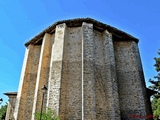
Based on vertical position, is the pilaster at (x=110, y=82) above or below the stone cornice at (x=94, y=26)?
below

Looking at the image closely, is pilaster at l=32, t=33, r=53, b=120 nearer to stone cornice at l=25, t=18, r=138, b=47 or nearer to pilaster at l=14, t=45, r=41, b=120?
stone cornice at l=25, t=18, r=138, b=47

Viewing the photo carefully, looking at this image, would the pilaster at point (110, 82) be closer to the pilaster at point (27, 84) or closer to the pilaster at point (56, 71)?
the pilaster at point (56, 71)

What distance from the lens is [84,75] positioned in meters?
12.5

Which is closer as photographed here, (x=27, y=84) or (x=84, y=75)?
(x=84, y=75)

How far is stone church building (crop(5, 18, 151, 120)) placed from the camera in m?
12.0

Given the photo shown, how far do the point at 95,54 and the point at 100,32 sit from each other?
2.61 metres

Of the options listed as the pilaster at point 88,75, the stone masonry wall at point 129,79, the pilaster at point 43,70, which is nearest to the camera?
the pilaster at point 88,75

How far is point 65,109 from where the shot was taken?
11.9 m

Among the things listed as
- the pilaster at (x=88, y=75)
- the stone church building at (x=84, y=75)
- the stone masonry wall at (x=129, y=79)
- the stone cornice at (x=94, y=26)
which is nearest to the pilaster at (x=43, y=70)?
the stone church building at (x=84, y=75)

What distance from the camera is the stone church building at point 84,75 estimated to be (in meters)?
12.0

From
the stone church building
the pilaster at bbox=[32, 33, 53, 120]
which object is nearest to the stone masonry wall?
the stone church building

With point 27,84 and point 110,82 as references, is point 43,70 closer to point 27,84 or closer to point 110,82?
point 27,84

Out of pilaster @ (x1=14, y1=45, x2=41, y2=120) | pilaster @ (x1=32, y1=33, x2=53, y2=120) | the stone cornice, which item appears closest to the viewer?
pilaster @ (x1=32, y1=33, x2=53, y2=120)

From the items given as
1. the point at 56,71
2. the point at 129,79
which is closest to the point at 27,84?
the point at 56,71
